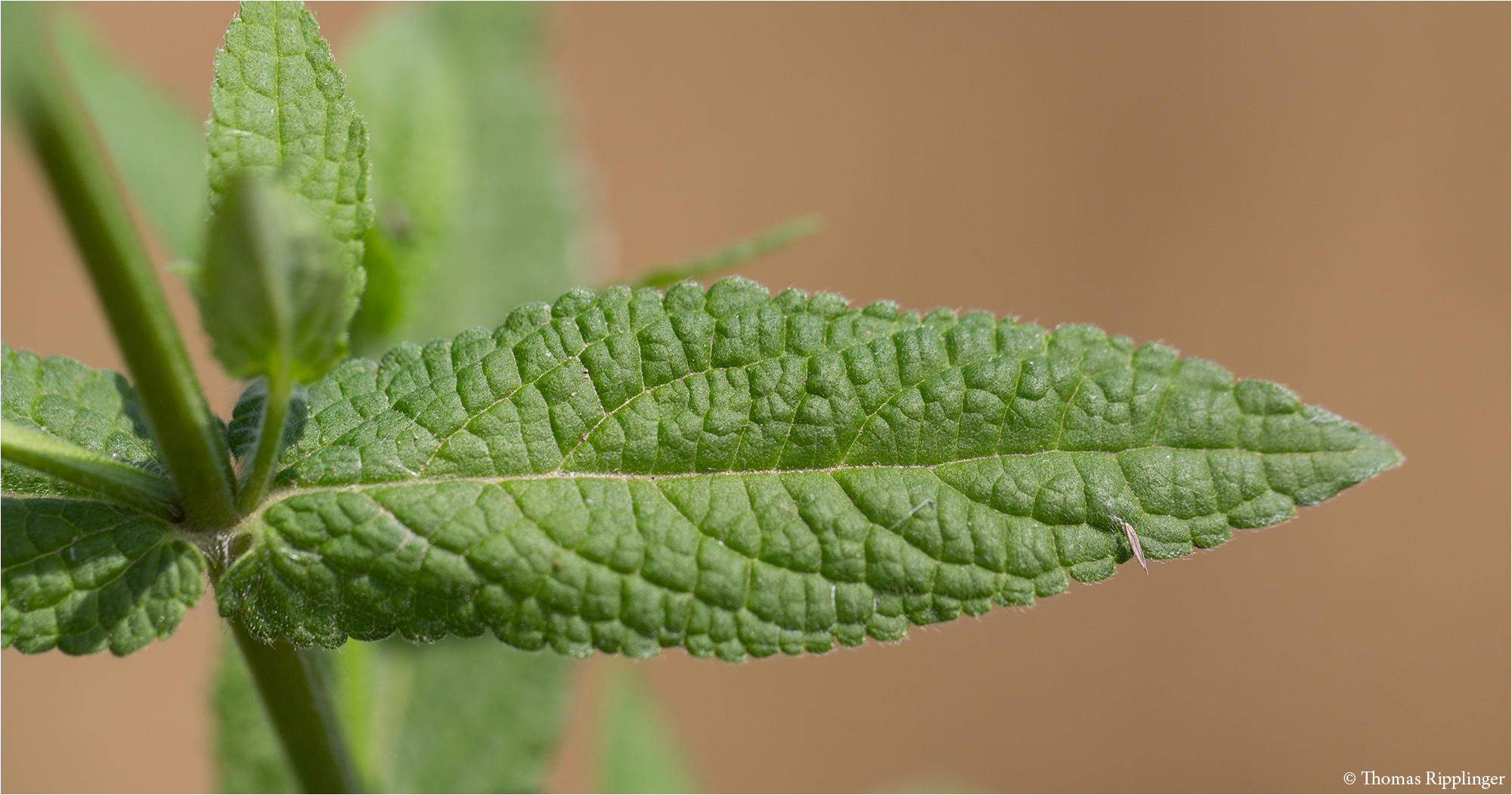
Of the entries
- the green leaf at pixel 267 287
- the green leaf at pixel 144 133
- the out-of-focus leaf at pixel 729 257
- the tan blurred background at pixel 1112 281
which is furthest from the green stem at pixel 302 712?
the tan blurred background at pixel 1112 281

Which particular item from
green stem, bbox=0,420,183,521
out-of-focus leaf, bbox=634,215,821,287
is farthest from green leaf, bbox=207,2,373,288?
out-of-focus leaf, bbox=634,215,821,287

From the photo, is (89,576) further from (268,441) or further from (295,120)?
(295,120)

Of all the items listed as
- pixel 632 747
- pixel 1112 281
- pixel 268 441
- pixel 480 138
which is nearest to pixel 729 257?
pixel 268 441

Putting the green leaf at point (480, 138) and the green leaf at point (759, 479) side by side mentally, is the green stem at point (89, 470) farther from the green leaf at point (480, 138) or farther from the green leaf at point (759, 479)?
the green leaf at point (480, 138)

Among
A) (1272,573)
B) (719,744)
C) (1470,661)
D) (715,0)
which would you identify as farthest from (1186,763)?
(715,0)

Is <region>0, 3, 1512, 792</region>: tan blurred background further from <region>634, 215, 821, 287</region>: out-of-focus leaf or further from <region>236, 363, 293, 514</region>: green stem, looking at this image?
<region>236, 363, 293, 514</region>: green stem
